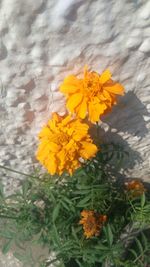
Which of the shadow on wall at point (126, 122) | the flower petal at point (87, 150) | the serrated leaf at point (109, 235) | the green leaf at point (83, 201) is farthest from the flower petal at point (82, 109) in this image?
the serrated leaf at point (109, 235)

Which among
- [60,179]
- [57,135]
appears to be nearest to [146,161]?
[60,179]

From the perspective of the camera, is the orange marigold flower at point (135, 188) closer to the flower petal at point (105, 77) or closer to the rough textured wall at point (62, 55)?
the rough textured wall at point (62, 55)

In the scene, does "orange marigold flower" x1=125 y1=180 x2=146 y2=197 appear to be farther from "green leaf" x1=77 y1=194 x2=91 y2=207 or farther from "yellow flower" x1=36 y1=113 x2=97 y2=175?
"yellow flower" x1=36 y1=113 x2=97 y2=175

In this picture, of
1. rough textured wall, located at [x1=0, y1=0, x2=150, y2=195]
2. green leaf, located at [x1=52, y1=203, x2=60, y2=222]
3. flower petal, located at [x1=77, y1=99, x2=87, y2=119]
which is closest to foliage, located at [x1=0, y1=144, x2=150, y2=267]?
green leaf, located at [x1=52, y1=203, x2=60, y2=222]

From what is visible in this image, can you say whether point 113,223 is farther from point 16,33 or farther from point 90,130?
point 16,33

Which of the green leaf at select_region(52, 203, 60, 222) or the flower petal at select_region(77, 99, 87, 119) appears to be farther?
the green leaf at select_region(52, 203, 60, 222)

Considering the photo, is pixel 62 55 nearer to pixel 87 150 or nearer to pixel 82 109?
pixel 82 109

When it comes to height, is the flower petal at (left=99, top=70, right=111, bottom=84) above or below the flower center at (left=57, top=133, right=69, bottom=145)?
above
